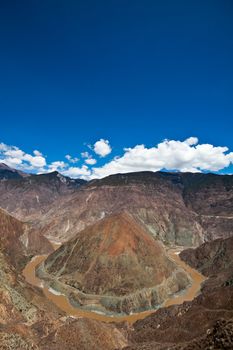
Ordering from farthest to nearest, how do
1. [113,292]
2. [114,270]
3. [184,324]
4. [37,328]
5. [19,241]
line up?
[19,241] → [114,270] → [113,292] → [184,324] → [37,328]

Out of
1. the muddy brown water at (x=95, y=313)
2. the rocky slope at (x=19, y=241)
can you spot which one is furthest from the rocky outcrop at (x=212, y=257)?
the rocky slope at (x=19, y=241)

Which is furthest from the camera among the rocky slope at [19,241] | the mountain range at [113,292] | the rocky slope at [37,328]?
the rocky slope at [19,241]

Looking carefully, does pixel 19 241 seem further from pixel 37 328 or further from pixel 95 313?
pixel 37 328

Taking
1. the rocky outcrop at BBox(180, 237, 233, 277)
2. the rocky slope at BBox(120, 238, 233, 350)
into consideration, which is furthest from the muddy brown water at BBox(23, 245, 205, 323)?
the rocky slope at BBox(120, 238, 233, 350)

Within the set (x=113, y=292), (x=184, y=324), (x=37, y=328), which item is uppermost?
(x=37, y=328)

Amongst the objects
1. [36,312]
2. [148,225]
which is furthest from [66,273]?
[148,225]

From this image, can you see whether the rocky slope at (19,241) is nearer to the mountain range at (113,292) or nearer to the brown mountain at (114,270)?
the mountain range at (113,292)

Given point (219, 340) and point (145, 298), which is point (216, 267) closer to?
point (145, 298)

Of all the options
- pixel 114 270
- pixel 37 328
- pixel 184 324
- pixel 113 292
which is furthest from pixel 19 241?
pixel 184 324
